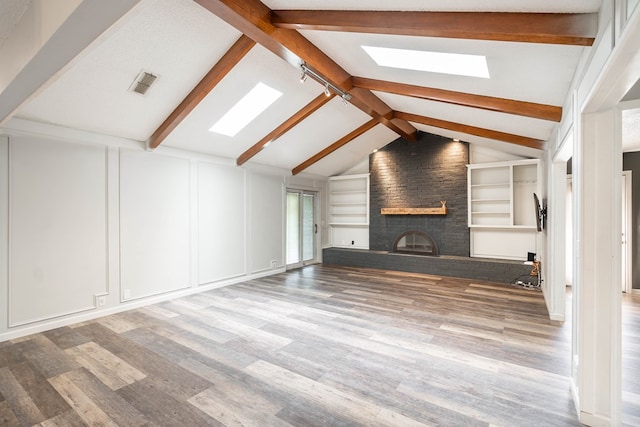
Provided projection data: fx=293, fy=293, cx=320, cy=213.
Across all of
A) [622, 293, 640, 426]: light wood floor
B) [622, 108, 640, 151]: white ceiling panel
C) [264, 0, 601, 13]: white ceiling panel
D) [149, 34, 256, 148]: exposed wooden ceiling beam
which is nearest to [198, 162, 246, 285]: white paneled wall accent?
[149, 34, 256, 148]: exposed wooden ceiling beam

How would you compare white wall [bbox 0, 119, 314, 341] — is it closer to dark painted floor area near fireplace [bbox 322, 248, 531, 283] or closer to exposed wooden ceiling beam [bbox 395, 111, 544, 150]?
dark painted floor area near fireplace [bbox 322, 248, 531, 283]

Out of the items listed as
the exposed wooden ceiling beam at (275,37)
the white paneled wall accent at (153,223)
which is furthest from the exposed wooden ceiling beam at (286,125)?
the white paneled wall accent at (153,223)

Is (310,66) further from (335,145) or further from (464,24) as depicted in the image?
(335,145)

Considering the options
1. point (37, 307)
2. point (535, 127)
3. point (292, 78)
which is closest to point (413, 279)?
point (535, 127)

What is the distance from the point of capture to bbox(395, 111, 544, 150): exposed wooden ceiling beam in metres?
4.54

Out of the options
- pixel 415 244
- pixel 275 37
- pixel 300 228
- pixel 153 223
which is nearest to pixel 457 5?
pixel 275 37

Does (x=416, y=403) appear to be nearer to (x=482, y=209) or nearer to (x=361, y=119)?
(x=361, y=119)

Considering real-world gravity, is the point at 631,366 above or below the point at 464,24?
below

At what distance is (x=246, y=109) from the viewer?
4.44 m

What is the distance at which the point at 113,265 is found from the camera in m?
4.13

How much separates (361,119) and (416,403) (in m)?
4.84

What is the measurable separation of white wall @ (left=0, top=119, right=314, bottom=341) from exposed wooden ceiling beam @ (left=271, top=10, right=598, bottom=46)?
10.6 feet

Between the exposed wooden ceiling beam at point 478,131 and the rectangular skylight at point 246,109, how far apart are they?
2.45 m

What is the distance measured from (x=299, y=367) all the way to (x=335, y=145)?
490 cm
